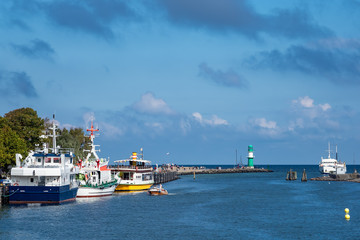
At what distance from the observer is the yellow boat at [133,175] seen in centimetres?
10556

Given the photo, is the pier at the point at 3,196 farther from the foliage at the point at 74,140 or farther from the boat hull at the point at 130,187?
the foliage at the point at 74,140

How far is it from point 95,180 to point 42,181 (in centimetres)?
2134

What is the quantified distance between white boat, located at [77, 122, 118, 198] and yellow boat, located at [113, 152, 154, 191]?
4.29 metres

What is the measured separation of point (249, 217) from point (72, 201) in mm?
30756

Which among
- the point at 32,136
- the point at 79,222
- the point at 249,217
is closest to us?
the point at 79,222

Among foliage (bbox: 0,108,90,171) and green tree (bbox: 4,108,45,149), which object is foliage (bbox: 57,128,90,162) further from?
green tree (bbox: 4,108,45,149)

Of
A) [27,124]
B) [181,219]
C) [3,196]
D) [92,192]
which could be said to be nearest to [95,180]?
[92,192]

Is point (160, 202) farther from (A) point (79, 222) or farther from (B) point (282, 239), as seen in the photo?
(B) point (282, 239)

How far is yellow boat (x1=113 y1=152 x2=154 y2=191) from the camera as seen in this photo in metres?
106

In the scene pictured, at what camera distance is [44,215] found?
6700cm

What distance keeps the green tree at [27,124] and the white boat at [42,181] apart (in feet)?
119

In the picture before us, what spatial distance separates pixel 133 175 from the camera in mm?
107375

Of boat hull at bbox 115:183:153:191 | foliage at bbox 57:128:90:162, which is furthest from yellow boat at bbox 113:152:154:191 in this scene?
foliage at bbox 57:128:90:162

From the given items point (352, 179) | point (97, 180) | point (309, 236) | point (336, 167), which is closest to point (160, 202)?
point (97, 180)
